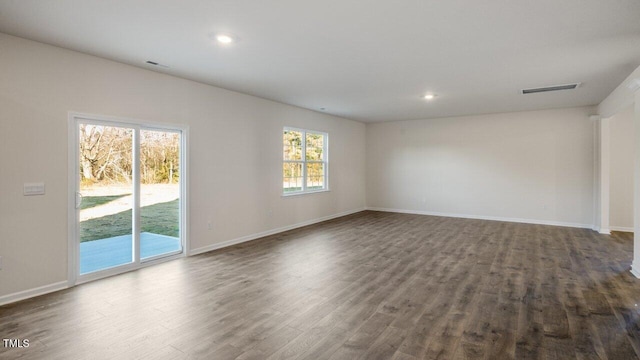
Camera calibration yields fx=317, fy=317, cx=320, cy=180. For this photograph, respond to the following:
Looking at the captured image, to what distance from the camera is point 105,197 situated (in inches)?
152

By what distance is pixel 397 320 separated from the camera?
8.90 feet

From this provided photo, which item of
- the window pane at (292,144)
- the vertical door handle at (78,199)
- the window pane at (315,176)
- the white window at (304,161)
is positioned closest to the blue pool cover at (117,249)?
the vertical door handle at (78,199)

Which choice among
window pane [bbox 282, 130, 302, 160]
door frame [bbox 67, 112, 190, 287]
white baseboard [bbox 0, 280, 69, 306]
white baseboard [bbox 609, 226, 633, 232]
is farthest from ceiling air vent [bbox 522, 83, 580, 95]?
white baseboard [bbox 0, 280, 69, 306]

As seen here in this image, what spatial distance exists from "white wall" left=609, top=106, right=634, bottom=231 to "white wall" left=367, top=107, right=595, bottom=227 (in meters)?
0.35

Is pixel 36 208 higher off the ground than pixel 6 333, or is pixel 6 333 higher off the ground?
pixel 36 208

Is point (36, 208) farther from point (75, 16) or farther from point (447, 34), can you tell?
point (447, 34)

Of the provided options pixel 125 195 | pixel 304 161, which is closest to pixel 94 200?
pixel 125 195

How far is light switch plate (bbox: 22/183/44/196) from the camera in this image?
322 centimetres

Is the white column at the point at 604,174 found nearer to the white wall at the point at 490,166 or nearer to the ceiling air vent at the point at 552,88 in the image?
the white wall at the point at 490,166

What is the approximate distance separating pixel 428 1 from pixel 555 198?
6.57 meters

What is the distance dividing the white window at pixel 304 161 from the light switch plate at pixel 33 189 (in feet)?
12.7

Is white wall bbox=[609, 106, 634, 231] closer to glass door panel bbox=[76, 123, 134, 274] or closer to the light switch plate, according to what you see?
glass door panel bbox=[76, 123, 134, 274]

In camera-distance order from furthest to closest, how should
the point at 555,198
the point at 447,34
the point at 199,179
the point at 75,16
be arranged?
the point at 555,198, the point at 199,179, the point at 447,34, the point at 75,16

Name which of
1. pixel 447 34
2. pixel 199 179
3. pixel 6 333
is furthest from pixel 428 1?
pixel 6 333
